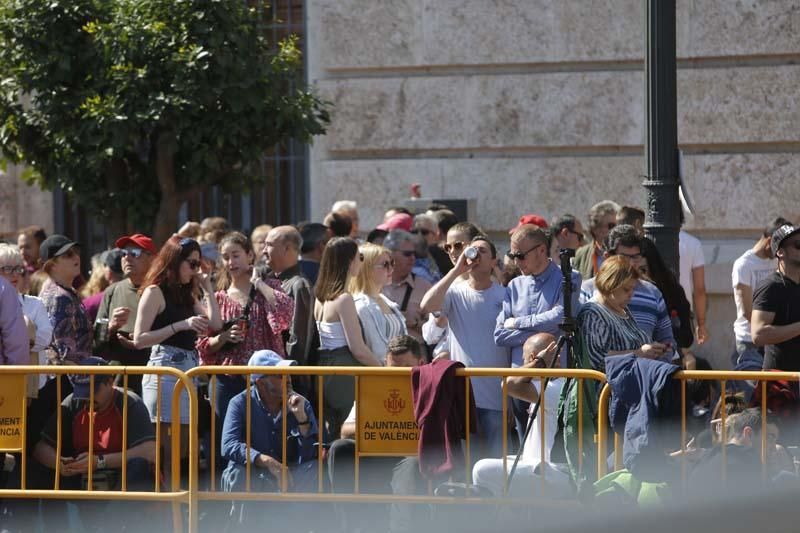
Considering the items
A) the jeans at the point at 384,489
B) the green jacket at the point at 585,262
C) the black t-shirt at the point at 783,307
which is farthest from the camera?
the green jacket at the point at 585,262

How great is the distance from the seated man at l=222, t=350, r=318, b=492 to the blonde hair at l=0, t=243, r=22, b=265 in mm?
1703

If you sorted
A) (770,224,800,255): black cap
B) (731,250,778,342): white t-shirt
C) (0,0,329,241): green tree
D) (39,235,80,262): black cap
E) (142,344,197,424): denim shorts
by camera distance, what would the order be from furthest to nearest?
1. (0,0,329,241): green tree
2. (731,250,778,342): white t-shirt
3. (39,235,80,262): black cap
4. (770,224,800,255): black cap
5. (142,344,197,424): denim shorts

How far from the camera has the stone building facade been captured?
1038 cm

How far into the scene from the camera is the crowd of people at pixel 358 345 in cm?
563

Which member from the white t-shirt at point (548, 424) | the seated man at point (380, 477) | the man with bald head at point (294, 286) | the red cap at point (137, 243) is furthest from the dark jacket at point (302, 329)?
the white t-shirt at point (548, 424)

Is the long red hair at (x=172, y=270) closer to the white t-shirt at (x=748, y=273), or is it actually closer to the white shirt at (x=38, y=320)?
the white shirt at (x=38, y=320)

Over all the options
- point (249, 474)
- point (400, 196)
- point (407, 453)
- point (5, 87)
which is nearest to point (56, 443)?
point (249, 474)

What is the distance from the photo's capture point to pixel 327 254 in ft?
24.2

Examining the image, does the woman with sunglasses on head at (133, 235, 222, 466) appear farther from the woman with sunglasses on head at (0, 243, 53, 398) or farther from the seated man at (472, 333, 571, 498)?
the seated man at (472, 333, 571, 498)

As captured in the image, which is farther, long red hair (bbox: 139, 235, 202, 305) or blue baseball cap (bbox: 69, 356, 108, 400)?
long red hair (bbox: 139, 235, 202, 305)

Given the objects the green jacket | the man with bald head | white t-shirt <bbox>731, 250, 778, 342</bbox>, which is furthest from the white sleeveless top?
white t-shirt <bbox>731, 250, 778, 342</bbox>

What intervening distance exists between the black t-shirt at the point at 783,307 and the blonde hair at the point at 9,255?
13.4 ft

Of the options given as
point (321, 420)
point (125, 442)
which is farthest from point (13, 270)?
point (321, 420)

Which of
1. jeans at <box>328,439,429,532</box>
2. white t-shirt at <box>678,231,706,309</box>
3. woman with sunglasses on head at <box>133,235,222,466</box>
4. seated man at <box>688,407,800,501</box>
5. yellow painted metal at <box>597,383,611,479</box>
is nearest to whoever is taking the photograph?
seated man at <box>688,407,800,501</box>
